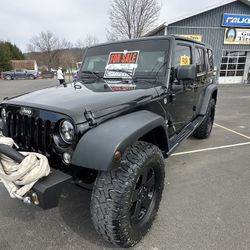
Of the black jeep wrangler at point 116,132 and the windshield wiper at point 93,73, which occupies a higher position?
the windshield wiper at point 93,73

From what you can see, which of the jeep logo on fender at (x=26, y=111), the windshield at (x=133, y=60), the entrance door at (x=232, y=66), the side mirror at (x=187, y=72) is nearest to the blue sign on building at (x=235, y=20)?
the entrance door at (x=232, y=66)

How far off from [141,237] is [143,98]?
4.52 feet

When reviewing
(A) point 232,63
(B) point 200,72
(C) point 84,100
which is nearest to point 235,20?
(A) point 232,63

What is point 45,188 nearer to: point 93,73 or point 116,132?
point 116,132

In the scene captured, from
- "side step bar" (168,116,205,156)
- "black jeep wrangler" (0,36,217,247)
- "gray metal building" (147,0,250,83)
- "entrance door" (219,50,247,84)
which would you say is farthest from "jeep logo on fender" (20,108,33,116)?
"entrance door" (219,50,247,84)

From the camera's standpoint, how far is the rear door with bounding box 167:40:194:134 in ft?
9.82

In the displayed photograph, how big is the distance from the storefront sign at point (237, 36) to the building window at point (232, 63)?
2.98 feet

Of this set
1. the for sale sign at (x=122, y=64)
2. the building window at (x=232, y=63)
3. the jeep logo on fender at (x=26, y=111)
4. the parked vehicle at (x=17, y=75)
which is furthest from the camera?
the parked vehicle at (x=17, y=75)

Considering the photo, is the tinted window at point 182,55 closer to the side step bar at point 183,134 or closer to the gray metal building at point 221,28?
the side step bar at point 183,134

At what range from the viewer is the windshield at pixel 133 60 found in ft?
9.75

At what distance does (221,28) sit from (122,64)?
16509mm

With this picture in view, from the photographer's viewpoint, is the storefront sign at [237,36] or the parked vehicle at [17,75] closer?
the storefront sign at [237,36]

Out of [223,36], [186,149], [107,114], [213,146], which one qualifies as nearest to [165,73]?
[107,114]

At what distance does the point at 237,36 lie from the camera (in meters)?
17.1
